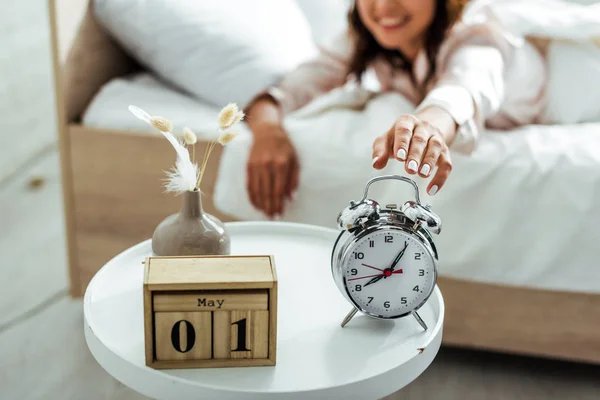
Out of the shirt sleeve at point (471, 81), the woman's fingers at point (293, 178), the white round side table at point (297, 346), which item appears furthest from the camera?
the woman's fingers at point (293, 178)

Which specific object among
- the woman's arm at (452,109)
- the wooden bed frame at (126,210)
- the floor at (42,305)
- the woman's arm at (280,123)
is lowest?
the floor at (42,305)

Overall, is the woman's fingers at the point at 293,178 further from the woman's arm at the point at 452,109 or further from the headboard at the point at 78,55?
the headboard at the point at 78,55

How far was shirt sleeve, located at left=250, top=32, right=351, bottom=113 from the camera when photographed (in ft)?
5.61

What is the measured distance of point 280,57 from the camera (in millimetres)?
1775

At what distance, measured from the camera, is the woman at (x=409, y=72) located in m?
1.49

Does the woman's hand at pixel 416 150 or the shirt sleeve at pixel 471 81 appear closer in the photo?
the woman's hand at pixel 416 150

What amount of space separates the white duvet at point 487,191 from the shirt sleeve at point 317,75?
0.11 meters

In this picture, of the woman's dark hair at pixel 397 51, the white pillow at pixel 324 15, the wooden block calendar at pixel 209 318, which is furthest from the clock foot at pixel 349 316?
the white pillow at pixel 324 15

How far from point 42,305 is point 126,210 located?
0.35 m

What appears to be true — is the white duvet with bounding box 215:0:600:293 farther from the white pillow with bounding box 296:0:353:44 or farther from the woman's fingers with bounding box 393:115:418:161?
the white pillow with bounding box 296:0:353:44

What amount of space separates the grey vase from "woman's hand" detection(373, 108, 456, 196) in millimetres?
247

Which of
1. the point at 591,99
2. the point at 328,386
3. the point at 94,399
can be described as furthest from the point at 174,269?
the point at 591,99

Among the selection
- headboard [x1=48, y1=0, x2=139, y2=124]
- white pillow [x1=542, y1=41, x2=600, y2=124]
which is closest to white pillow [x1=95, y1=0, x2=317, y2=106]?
headboard [x1=48, y1=0, x2=139, y2=124]

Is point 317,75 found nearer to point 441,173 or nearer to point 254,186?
point 254,186
